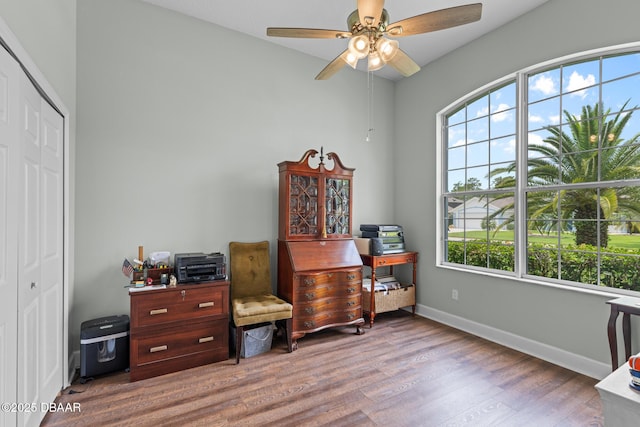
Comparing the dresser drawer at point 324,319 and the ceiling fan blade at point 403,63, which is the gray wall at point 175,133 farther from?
the ceiling fan blade at point 403,63

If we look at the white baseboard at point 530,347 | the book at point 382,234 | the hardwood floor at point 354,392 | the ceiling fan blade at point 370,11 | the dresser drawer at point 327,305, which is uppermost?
the ceiling fan blade at point 370,11

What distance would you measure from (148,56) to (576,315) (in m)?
4.61

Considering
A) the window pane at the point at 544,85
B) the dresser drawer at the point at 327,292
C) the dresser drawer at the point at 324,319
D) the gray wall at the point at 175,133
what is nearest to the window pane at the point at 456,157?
the window pane at the point at 544,85

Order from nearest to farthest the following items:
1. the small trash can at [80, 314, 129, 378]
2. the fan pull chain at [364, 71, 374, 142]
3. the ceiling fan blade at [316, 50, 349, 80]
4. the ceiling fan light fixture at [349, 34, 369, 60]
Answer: the ceiling fan light fixture at [349, 34, 369, 60] → the ceiling fan blade at [316, 50, 349, 80] → the small trash can at [80, 314, 129, 378] → the fan pull chain at [364, 71, 374, 142]

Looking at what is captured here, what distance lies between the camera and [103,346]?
249 cm


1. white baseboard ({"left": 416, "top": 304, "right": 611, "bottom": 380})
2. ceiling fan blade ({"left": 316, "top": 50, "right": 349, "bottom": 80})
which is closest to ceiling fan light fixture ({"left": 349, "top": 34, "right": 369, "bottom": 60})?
ceiling fan blade ({"left": 316, "top": 50, "right": 349, "bottom": 80})

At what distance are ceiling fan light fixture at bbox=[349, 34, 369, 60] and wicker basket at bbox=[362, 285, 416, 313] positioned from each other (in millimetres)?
2698

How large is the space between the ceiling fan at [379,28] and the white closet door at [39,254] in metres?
1.62

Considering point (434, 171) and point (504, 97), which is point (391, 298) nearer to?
point (434, 171)

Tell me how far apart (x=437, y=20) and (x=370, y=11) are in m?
0.45

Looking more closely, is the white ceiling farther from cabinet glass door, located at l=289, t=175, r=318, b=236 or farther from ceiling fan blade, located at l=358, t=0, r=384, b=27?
cabinet glass door, located at l=289, t=175, r=318, b=236

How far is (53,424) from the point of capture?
1955 mm

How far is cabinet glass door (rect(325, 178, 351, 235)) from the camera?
140 inches

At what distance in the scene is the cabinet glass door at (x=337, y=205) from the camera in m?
3.54
